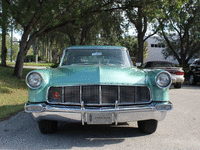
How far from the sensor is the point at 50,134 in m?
4.70

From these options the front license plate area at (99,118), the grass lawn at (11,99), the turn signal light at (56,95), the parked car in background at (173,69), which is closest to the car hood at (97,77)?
the turn signal light at (56,95)

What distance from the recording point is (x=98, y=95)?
163 inches

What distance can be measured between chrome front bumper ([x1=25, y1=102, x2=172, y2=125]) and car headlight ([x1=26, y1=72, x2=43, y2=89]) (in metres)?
0.32

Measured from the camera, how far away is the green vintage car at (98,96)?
4.02m

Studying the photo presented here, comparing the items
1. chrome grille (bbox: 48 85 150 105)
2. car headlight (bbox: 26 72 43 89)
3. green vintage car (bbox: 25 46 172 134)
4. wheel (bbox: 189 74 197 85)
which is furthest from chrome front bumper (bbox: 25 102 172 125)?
wheel (bbox: 189 74 197 85)

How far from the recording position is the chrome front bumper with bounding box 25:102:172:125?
3.97 meters

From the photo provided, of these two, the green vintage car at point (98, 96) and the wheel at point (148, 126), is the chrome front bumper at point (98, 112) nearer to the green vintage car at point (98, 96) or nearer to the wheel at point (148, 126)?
the green vintage car at point (98, 96)

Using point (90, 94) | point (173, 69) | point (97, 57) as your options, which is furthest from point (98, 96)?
point (173, 69)

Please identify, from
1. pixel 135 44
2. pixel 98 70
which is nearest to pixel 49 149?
pixel 98 70

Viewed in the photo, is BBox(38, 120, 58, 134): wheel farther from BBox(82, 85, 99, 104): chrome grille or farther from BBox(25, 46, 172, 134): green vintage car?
BBox(82, 85, 99, 104): chrome grille

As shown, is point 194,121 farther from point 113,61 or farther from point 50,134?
point 50,134

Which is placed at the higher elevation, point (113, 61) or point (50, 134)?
point (113, 61)

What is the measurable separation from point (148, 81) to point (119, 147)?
1180mm

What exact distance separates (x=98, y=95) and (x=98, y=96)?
16mm
